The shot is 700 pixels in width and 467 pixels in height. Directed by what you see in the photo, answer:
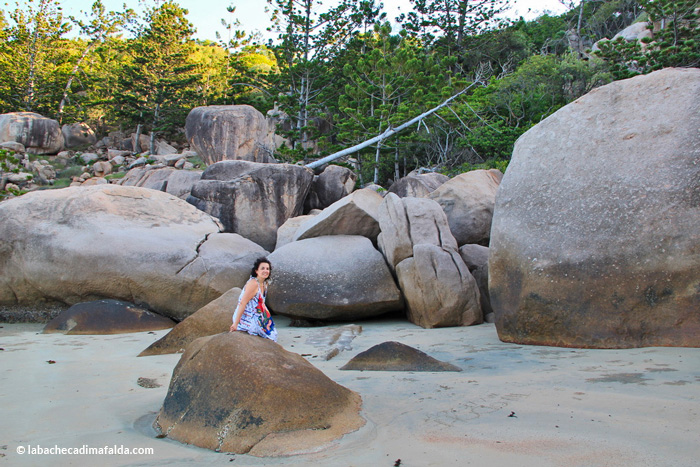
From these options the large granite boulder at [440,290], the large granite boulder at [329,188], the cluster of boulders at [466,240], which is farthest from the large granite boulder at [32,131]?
the large granite boulder at [440,290]

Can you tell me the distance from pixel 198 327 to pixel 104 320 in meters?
1.92

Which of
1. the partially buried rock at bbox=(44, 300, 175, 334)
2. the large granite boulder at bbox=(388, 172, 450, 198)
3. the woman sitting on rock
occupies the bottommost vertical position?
the partially buried rock at bbox=(44, 300, 175, 334)

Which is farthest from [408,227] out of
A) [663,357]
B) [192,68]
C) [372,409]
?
[192,68]

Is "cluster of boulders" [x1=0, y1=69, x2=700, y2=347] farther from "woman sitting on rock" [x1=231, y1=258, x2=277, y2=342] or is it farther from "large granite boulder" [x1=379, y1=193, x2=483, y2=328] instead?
"woman sitting on rock" [x1=231, y1=258, x2=277, y2=342]

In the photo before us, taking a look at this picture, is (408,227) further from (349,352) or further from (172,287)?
(172,287)

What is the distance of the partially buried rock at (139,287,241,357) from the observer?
5.04 m

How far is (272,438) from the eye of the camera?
2441 mm

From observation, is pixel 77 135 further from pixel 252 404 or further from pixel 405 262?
pixel 252 404

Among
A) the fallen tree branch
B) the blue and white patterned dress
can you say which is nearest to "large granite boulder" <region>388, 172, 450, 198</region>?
the fallen tree branch

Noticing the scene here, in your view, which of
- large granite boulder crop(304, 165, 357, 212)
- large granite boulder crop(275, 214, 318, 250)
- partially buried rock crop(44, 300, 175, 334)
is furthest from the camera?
large granite boulder crop(304, 165, 357, 212)

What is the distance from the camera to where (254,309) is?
13.1ft

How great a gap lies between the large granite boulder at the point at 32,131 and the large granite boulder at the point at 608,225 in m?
27.8

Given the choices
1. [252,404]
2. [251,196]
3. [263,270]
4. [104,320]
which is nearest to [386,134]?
[251,196]

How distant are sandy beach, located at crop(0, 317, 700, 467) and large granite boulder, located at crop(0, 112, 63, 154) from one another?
Result: 26019 mm
